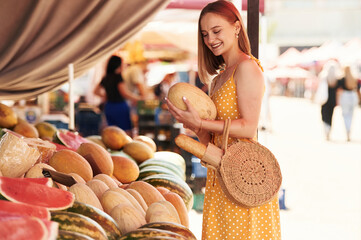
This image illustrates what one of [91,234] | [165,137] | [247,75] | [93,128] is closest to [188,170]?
[165,137]

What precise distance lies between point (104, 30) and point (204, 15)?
228 cm

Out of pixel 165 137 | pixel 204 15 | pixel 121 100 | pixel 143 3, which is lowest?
pixel 165 137

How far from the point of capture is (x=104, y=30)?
14.5ft

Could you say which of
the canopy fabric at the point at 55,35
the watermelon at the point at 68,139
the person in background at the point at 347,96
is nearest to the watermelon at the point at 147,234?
the watermelon at the point at 68,139

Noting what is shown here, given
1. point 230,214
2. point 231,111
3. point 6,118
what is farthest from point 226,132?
point 6,118

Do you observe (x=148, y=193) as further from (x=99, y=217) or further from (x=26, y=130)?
(x=26, y=130)

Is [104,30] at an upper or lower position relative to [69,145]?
upper

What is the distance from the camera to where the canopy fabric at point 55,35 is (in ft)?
13.1

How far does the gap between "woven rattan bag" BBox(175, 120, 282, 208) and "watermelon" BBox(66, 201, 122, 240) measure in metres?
0.56

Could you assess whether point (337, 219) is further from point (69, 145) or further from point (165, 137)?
point (69, 145)

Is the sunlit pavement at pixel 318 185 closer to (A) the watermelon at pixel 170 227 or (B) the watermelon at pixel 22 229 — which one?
(A) the watermelon at pixel 170 227

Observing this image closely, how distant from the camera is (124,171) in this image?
3.35 metres

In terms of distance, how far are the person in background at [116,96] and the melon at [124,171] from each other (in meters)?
3.77

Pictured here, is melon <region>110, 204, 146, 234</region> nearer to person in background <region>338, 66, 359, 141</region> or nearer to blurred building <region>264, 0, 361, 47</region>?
person in background <region>338, 66, 359, 141</region>
